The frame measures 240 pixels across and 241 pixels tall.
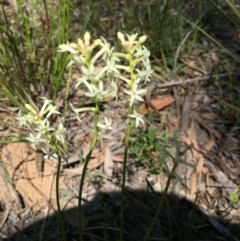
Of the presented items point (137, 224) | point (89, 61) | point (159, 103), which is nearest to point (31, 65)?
point (159, 103)

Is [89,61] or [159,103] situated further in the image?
[159,103]

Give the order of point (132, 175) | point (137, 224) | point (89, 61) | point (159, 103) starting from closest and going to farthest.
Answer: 1. point (89, 61)
2. point (137, 224)
3. point (132, 175)
4. point (159, 103)

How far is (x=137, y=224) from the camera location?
2.09 metres

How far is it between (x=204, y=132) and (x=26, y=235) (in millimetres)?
1137

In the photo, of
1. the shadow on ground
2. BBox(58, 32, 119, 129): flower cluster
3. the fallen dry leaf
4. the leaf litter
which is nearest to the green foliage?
the leaf litter

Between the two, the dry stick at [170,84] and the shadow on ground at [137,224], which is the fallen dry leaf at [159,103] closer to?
the dry stick at [170,84]

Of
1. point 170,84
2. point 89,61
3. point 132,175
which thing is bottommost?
point 132,175

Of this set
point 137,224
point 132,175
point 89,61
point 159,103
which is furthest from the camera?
point 159,103

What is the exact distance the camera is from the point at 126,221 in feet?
6.89

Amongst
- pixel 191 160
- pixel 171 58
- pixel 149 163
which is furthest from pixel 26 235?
pixel 171 58

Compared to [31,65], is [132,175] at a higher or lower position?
lower

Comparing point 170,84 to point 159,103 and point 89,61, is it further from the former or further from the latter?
point 89,61

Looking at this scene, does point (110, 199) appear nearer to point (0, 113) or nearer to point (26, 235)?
point (26, 235)

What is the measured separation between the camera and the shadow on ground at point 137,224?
2.04 m
